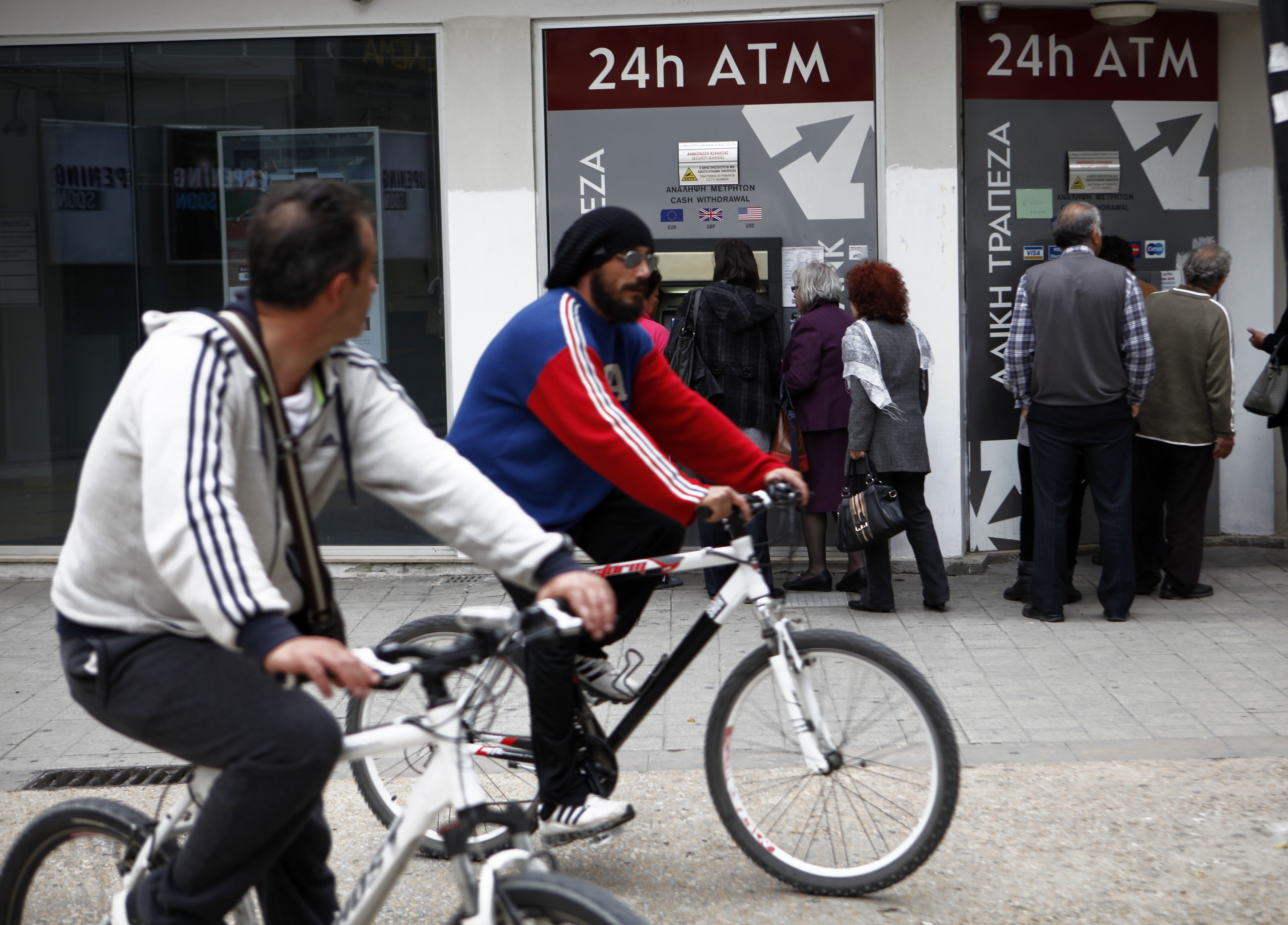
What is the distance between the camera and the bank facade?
766 centimetres

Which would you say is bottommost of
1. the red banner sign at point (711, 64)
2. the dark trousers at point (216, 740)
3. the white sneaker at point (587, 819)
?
the white sneaker at point (587, 819)

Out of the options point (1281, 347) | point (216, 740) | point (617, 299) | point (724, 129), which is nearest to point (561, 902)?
point (216, 740)

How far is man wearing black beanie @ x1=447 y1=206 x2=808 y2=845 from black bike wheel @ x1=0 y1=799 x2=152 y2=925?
3.86 ft

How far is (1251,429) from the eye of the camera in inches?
320

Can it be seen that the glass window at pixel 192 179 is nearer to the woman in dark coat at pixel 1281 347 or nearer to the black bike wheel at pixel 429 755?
the black bike wheel at pixel 429 755

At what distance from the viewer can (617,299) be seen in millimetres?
3459

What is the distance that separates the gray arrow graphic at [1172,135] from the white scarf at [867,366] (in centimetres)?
236

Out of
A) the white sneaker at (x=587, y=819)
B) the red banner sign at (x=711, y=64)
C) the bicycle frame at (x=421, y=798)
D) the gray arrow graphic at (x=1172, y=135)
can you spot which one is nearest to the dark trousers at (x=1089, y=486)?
the gray arrow graphic at (x=1172, y=135)

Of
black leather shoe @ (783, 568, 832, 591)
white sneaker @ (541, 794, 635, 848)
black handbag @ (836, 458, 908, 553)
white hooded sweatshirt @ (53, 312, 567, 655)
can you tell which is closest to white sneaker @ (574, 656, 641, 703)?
white sneaker @ (541, 794, 635, 848)

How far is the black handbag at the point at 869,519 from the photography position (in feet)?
20.1

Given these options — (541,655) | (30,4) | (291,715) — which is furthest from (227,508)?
(30,4)

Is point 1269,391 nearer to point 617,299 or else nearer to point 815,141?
point 815,141

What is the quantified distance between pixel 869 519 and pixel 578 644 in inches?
117

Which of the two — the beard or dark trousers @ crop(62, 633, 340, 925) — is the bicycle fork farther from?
dark trousers @ crop(62, 633, 340, 925)
